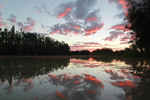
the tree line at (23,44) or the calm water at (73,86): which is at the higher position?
the tree line at (23,44)

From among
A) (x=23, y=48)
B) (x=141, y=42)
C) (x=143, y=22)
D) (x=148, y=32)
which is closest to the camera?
(x=143, y=22)

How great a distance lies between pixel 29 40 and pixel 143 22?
84447 millimetres

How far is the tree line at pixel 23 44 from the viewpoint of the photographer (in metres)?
68.1

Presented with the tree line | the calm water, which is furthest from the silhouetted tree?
the tree line

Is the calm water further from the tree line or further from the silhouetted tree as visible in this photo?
the tree line

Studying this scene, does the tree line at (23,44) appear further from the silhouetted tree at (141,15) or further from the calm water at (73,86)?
the silhouetted tree at (141,15)

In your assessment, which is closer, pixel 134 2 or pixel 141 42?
pixel 134 2

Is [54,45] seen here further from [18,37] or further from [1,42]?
[1,42]

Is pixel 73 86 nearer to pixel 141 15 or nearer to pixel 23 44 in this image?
pixel 141 15

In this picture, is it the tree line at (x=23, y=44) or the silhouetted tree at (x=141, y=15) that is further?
the tree line at (x=23, y=44)

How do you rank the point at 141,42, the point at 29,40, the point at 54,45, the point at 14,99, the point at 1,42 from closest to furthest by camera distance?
the point at 14,99
the point at 141,42
the point at 1,42
the point at 29,40
the point at 54,45

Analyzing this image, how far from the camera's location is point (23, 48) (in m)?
73.5

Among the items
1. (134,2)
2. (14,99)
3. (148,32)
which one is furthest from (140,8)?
(14,99)

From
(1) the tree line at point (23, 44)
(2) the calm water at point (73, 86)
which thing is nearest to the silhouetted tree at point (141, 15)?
(2) the calm water at point (73, 86)
